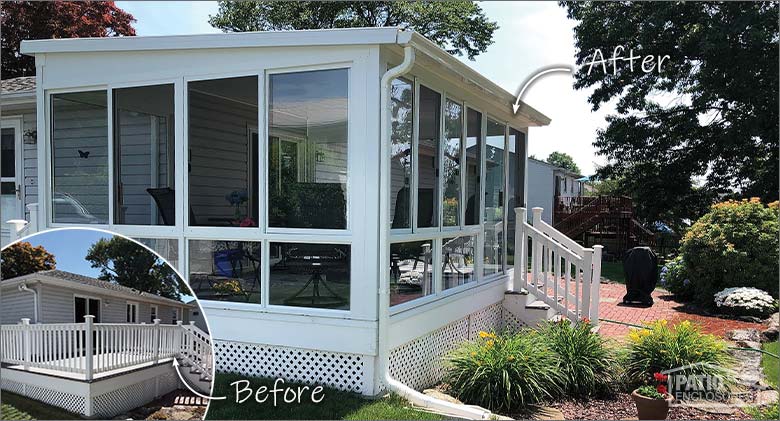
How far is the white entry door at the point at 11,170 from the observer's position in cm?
879

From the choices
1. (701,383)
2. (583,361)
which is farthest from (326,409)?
(701,383)

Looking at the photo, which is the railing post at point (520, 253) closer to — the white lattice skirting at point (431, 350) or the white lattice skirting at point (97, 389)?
the white lattice skirting at point (431, 350)

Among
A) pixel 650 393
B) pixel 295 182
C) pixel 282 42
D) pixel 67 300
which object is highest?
pixel 282 42

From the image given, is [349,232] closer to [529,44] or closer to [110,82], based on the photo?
[110,82]

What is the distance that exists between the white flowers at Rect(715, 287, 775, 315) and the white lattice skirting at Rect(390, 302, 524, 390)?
4.43 m

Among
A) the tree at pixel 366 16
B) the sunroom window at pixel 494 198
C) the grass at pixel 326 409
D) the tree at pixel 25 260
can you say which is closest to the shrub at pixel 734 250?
the sunroom window at pixel 494 198

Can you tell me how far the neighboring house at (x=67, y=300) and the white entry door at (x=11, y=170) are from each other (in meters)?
7.47

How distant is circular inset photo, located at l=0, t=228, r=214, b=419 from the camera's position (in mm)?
2264

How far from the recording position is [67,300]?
94.6 inches

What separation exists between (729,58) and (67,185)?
1635cm

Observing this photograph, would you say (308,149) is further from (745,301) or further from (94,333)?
(745,301)

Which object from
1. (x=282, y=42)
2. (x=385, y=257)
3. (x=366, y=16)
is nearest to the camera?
(x=385, y=257)

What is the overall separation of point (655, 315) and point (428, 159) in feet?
19.0

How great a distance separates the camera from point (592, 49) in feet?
62.1
